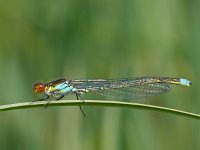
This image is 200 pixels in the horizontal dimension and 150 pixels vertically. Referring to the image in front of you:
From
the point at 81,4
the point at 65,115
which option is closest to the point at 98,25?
the point at 81,4

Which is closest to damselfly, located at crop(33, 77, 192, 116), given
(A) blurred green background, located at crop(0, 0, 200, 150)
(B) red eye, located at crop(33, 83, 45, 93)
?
(B) red eye, located at crop(33, 83, 45, 93)

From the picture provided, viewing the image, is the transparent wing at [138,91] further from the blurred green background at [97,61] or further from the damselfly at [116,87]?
the blurred green background at [97,61]

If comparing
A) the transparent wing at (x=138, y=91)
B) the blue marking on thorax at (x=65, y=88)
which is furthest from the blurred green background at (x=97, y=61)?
the blue marking on thorax at (x=65, y=88)

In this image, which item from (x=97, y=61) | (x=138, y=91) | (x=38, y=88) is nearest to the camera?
(x=38, y=88)

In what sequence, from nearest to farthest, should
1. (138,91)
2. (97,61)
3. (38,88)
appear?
(38,88) → (138,91) → (97,61)

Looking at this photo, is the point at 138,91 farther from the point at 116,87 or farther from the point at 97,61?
the point at 97,61

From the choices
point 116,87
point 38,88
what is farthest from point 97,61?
point 38,88

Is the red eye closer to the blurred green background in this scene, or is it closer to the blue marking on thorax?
the blue marking on thorax
